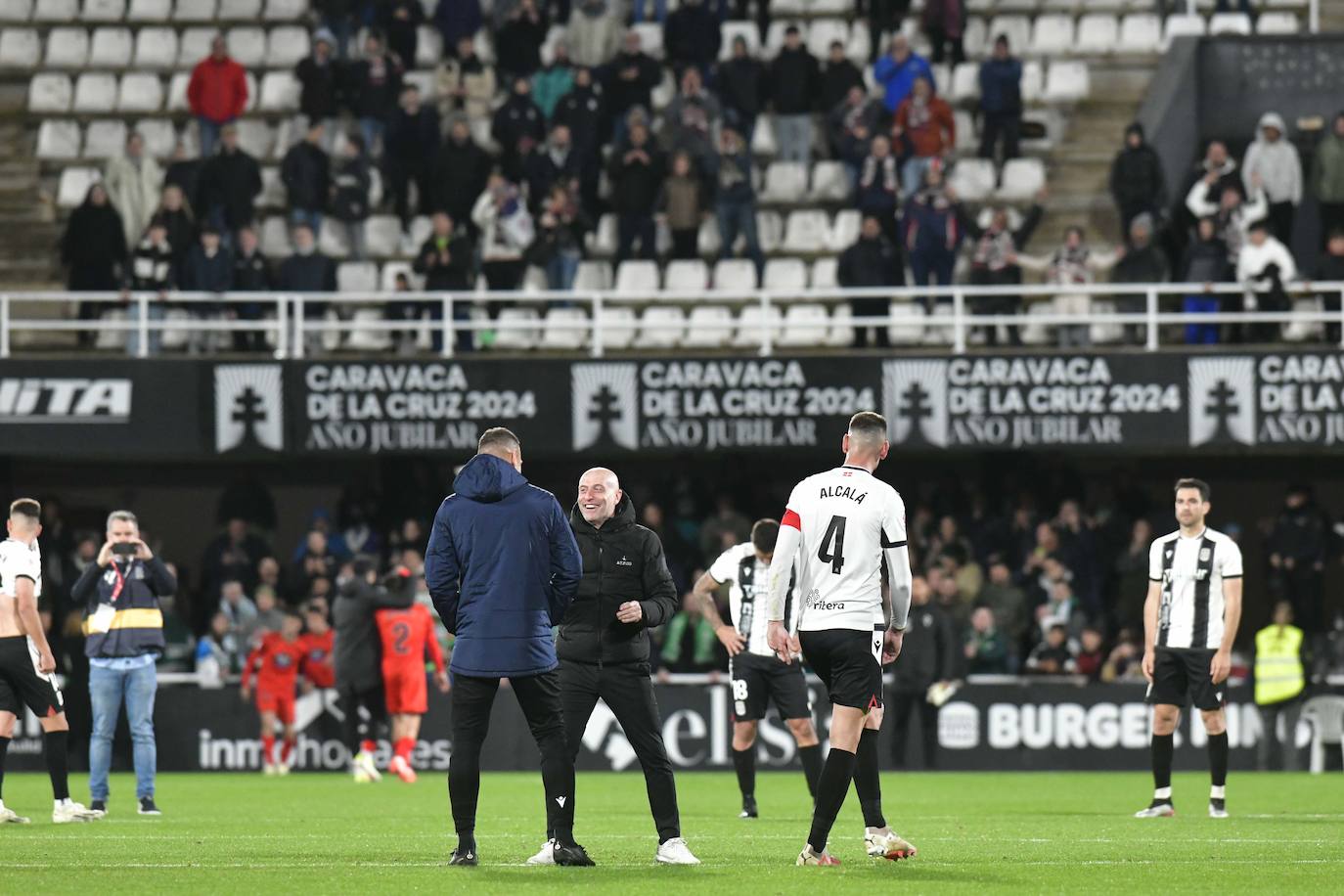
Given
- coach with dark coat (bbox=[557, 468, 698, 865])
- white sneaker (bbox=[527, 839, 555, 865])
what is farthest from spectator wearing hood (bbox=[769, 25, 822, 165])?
white sneaker (bbox=[527, 839, 555, 865])

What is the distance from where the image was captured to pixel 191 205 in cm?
2748

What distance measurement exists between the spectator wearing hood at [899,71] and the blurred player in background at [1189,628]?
13882mm

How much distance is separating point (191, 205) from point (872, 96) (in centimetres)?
899

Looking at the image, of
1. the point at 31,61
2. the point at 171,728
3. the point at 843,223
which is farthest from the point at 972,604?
the point at 31,61

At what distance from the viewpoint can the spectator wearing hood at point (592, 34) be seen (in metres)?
29.5

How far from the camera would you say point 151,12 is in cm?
3198

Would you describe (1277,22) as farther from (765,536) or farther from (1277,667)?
(765,536)

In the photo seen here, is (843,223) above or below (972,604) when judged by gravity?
above

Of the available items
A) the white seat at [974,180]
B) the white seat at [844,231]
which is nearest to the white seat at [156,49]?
the white seat at [844,231]

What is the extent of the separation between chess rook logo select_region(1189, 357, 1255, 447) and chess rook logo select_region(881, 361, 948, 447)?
283 cm

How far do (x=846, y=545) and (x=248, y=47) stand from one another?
2244 centimetres

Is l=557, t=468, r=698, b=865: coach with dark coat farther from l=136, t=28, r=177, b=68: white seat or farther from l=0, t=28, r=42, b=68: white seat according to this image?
l=0, t=28, r=42, b=68: white seat

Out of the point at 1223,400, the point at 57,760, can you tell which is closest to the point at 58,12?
the point at 1223,400

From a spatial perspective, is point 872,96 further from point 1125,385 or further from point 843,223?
point 1125,385
